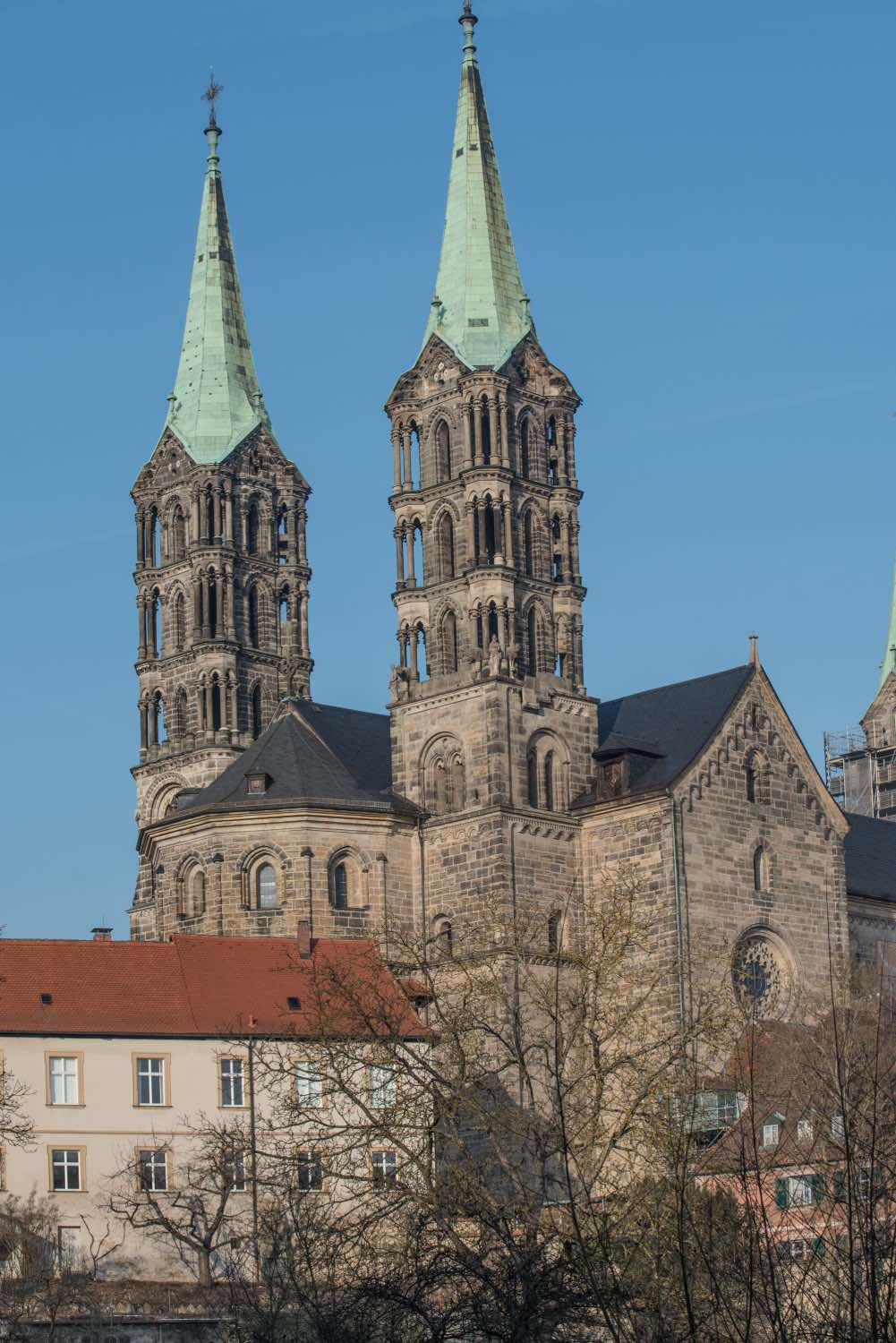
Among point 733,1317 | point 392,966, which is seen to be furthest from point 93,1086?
point 733,1317

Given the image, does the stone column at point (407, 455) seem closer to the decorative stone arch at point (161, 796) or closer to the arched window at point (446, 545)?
the arched window at point (446, 545)

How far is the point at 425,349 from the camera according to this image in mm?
74875

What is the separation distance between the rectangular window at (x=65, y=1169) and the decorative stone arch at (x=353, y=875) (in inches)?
586

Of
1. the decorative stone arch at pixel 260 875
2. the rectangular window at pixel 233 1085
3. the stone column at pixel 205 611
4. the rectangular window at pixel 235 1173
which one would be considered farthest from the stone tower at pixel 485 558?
the stone column at pixel 205 611

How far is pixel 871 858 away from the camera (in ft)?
277

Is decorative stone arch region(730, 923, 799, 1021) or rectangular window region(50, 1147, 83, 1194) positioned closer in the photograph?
rectangular window region(50, 1147, 83, 1194)

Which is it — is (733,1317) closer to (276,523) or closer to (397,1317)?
(397,1317)

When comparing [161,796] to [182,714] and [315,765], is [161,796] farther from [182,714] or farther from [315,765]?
[315,765]

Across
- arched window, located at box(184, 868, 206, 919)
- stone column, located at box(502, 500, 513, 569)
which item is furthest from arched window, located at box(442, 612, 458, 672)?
arched window, located at box(184, 868, 206, 919)

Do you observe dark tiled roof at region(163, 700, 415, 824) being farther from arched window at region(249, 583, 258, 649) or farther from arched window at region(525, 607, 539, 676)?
arched window at region(249, 583, 258, 649)

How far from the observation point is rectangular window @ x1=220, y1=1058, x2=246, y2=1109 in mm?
59688

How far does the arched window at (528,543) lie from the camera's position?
→ 239 feet

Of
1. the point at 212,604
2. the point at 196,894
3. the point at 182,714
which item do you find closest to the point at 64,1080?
the point at 196,894

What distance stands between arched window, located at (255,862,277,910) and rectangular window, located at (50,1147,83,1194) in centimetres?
1451
